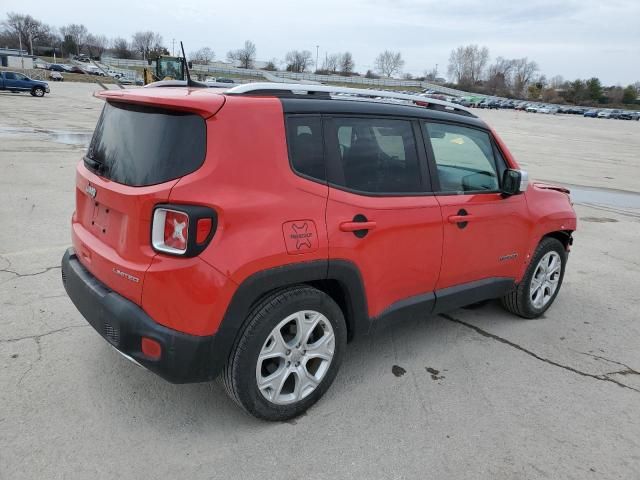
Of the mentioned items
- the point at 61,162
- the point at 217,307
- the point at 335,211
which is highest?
the point at 335,211

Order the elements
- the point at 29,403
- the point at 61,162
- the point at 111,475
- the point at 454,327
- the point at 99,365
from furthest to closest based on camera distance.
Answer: the point at 61,162, the point at 454,327, the point at 99,365, the point at 29,403, the point at 111,475

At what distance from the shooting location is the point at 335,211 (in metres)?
2.82

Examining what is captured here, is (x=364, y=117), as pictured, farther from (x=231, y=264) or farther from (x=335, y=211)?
(x=231, y=264)

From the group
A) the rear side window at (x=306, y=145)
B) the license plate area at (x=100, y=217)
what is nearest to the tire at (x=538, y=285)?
the rear side window at (x=306, y=145)

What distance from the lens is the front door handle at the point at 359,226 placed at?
112 inches

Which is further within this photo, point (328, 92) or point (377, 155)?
point (377, 155)

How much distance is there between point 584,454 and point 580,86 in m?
148

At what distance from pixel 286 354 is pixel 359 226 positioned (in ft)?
2.71

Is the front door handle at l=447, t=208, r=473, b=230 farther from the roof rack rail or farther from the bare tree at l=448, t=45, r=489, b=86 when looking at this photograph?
the bare tree at l=448, t=45, r=489, b=86

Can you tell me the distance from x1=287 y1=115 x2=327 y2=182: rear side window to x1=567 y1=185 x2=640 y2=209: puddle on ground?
29.6 feet

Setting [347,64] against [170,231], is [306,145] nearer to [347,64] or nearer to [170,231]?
[170,231]

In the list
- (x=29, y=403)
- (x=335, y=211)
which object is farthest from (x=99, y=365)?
(x=335, y=211)

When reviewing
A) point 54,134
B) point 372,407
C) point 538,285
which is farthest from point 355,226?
point 54,134

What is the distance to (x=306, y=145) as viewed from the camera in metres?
2.81
